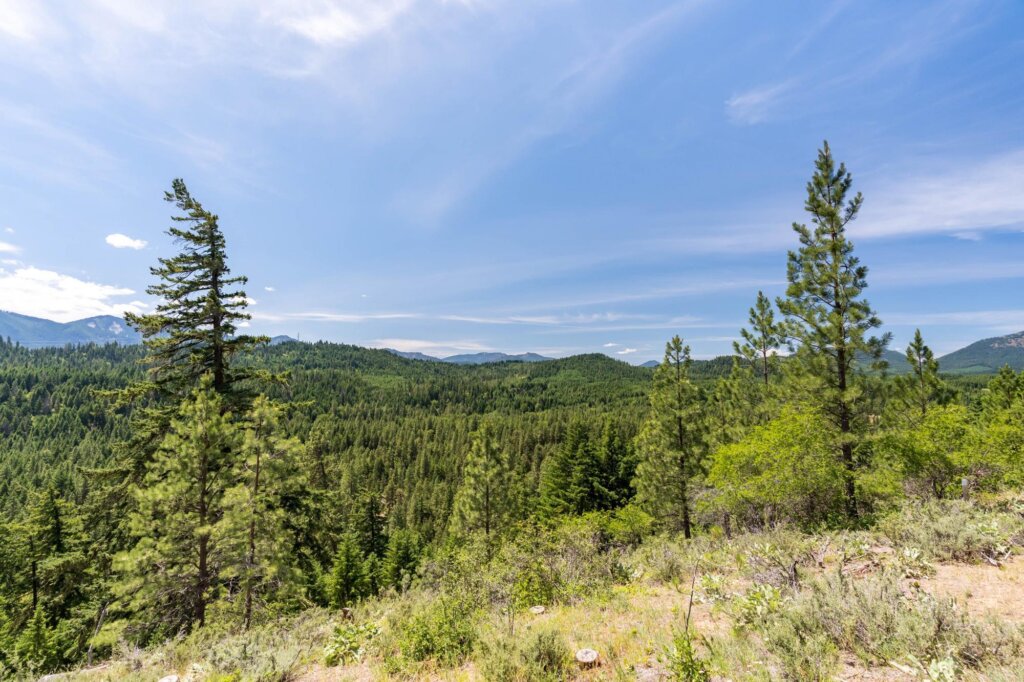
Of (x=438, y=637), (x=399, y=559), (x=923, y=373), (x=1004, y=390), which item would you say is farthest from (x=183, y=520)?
(x=1004, y=390)

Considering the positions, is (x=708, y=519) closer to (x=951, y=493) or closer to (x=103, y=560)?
(x=951, y=493)

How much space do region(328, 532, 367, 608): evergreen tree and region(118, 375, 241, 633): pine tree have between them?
20.0m

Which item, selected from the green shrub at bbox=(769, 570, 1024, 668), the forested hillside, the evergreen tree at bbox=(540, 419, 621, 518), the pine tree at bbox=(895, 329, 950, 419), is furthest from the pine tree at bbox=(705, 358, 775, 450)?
the green shrub at bbox=(769, 570, 1024, 668)

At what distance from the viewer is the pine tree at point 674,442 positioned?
19625 mm

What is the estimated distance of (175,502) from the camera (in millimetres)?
11281

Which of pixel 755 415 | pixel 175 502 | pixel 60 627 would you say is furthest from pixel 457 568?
pixel 60 627

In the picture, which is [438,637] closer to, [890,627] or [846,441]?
[890,627]

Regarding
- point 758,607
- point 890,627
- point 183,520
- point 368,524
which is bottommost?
point 368,524

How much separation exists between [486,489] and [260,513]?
1441 cm

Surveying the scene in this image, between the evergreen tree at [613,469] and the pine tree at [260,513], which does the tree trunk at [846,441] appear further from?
the evergreen tree at [613,469]

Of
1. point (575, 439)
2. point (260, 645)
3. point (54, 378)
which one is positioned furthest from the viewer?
point (54, 378)

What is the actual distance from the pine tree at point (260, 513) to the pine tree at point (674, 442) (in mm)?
16035

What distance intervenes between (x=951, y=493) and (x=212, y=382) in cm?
2261

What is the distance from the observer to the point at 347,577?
30.3 metres
